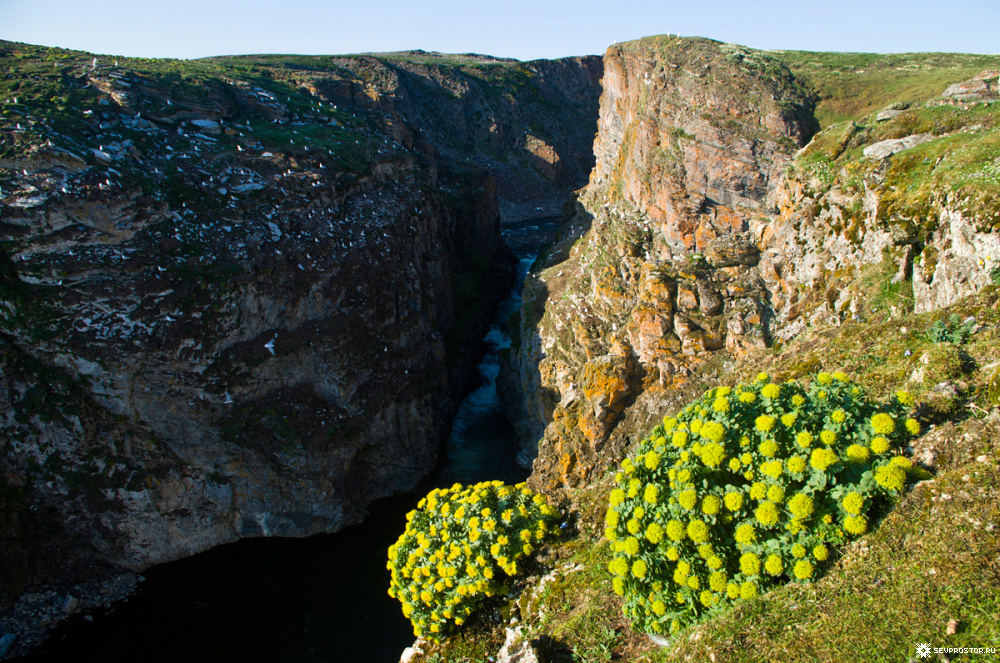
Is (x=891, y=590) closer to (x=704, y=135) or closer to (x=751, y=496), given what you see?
(x=751, y=496)

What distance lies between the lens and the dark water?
76.3ft

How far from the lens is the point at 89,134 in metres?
30.4

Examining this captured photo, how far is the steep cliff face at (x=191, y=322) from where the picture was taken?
2616cm

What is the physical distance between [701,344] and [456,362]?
19.5 m

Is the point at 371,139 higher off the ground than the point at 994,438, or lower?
higher

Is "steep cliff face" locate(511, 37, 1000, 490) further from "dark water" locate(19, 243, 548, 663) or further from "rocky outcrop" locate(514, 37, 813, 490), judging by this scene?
"dark water" locate(19, 243, 548, 663)

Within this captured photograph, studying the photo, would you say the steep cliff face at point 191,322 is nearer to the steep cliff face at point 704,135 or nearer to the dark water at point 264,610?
the dark water at point 264,610

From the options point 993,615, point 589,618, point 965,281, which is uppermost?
point 965,281

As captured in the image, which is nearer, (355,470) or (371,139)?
(355,470)

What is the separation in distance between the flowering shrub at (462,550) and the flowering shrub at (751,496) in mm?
3041

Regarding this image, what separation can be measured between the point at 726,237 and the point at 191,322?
1091 inches

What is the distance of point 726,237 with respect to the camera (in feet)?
102

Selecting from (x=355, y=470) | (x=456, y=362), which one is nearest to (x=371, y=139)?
(x=456, y=362)

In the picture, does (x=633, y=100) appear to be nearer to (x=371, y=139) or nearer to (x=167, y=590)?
(x=371, y=139)
